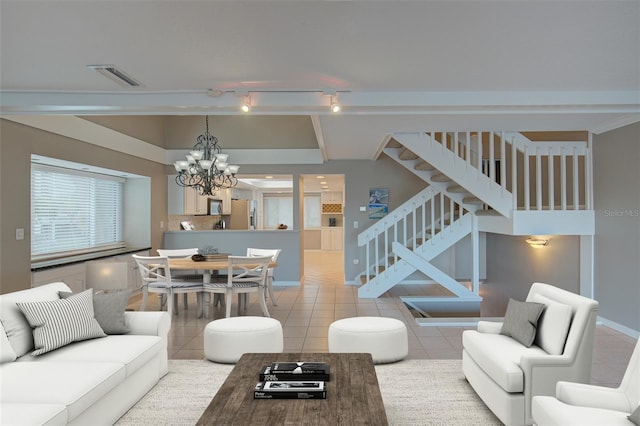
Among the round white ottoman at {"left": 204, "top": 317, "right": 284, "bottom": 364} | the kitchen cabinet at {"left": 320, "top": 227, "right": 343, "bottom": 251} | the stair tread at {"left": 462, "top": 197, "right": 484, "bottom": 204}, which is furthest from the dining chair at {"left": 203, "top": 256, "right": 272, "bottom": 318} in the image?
the kitchen cabinet at {"left": 320, "top": 227, "right": 343, "bottom": 251}

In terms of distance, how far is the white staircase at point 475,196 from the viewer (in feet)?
18.9

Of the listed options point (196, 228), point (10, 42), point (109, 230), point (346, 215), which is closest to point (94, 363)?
point (10, 42)

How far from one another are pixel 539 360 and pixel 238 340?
2.39 m

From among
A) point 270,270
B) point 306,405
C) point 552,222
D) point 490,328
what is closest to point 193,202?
point 270,270

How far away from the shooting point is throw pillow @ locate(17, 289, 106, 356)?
2896 millimetres

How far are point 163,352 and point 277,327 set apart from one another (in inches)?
39.1

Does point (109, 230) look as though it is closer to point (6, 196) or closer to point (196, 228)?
point (196, 228)

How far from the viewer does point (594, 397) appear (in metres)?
2.26

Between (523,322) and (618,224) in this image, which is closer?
(523,322)

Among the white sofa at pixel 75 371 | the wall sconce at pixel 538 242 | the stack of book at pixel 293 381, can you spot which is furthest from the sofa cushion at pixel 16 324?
the wall sconce at pixel 538 242

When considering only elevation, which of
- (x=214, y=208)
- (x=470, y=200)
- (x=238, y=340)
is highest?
(x=470, y=200)

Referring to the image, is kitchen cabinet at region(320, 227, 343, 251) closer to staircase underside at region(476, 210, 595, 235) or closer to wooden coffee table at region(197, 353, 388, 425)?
staircase underside at region(476, 210, 595, 235)

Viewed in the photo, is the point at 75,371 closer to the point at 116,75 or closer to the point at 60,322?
the point at 60,322

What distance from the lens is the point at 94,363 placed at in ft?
8.96
